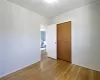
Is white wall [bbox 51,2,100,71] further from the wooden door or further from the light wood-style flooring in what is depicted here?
the light wood-style flooring

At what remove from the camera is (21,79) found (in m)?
2.00

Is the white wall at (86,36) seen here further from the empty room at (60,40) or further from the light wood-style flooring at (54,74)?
the light wood-style flooring at (54,74)

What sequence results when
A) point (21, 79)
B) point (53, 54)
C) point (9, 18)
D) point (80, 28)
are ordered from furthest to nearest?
point (53, 54) < point (80, 28) < point (9, 18) < point (21, 79)

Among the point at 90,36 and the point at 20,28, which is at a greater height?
the point at 20,28

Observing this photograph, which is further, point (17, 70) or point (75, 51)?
point (75, 51)

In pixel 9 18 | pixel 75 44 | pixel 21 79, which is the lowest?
pixel 21 79

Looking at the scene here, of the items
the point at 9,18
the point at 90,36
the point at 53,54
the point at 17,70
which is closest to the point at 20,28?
the point at 9,18

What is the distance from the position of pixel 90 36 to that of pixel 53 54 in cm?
209

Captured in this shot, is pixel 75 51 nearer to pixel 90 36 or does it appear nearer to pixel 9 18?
pixel 90 36

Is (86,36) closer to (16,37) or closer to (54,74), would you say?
(54,74)

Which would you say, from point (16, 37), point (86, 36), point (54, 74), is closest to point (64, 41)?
point (86, 36)

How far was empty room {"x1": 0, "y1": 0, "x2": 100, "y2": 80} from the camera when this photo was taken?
2188 millimetres

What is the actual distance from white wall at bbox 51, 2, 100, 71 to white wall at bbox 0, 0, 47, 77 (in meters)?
1.80

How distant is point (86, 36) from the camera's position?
2.67 meters
